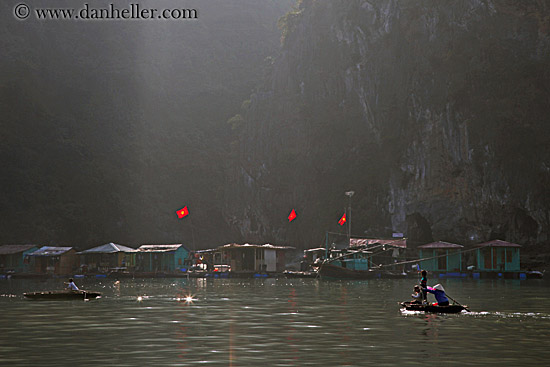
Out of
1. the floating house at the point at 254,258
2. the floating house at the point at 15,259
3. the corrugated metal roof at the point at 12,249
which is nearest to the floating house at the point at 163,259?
the floating house at the point at 254,258

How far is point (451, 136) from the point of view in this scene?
83.0 meters

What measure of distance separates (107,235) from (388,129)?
56.5 metres

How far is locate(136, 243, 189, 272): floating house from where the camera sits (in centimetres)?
8769

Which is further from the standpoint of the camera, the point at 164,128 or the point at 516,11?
the point at 164,128

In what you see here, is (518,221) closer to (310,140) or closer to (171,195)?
(310,140)

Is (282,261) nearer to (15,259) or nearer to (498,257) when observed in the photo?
(498,257)

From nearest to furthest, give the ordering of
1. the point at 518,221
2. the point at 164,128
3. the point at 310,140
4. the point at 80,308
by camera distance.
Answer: the point at 80,308 < the point at 518,221 < the point at 310,140 < the point at 164,128

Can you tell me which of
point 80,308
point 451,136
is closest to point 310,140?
point 451,136

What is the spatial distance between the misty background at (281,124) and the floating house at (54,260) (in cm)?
2493

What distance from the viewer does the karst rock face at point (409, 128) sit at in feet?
263

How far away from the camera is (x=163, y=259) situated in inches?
3474

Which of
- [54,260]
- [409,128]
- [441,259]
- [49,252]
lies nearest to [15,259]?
[54,260]

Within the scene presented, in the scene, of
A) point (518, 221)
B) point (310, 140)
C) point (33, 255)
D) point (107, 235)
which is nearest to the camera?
point (518, 221)

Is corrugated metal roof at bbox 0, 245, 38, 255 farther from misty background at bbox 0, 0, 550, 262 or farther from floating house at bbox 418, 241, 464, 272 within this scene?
floating house at bbox 418, 241, 464, 272
